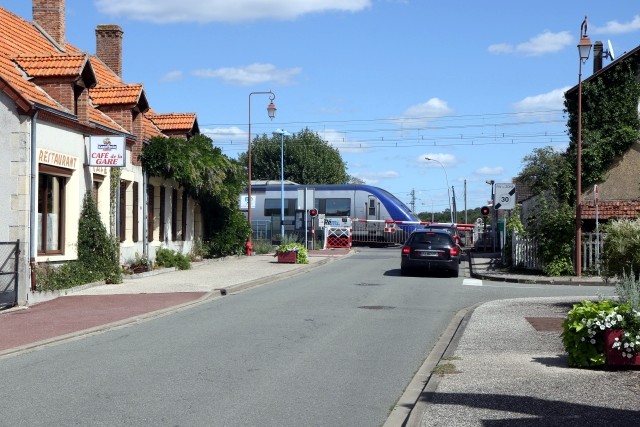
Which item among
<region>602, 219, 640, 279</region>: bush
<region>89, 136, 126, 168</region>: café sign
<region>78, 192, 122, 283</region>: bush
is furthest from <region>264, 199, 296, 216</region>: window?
<region>602, 219, 640, 279</region>: bush

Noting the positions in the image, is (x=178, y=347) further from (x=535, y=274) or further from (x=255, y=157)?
(x=255, y=157)

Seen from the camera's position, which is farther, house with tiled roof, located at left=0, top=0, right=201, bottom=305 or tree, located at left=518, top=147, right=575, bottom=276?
tree, located at left=518, top=147, right=575, bottom=276

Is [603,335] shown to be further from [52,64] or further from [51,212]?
[52,64]

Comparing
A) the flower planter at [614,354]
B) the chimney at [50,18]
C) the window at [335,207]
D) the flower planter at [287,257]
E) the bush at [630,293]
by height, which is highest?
the chimney at [50,18]

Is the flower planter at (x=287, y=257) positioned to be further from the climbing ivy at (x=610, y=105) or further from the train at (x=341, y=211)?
the train at (x=341, y=211)

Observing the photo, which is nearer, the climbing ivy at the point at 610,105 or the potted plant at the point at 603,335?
the potted plant at the point at 603,335

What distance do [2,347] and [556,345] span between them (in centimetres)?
778

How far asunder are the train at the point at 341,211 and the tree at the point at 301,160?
88.0 ft

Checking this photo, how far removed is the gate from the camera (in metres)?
17.3

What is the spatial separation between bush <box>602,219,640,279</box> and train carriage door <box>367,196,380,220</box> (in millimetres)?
39009

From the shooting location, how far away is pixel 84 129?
22.1 metres

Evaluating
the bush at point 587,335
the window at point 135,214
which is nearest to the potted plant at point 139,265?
the window at point 135,214

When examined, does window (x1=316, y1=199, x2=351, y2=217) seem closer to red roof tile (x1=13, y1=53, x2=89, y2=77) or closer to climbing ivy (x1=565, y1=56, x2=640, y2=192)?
climbing ivy (x1=565, y1=56, x2=640, y2=192)

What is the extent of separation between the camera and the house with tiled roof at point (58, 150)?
61.4ft
